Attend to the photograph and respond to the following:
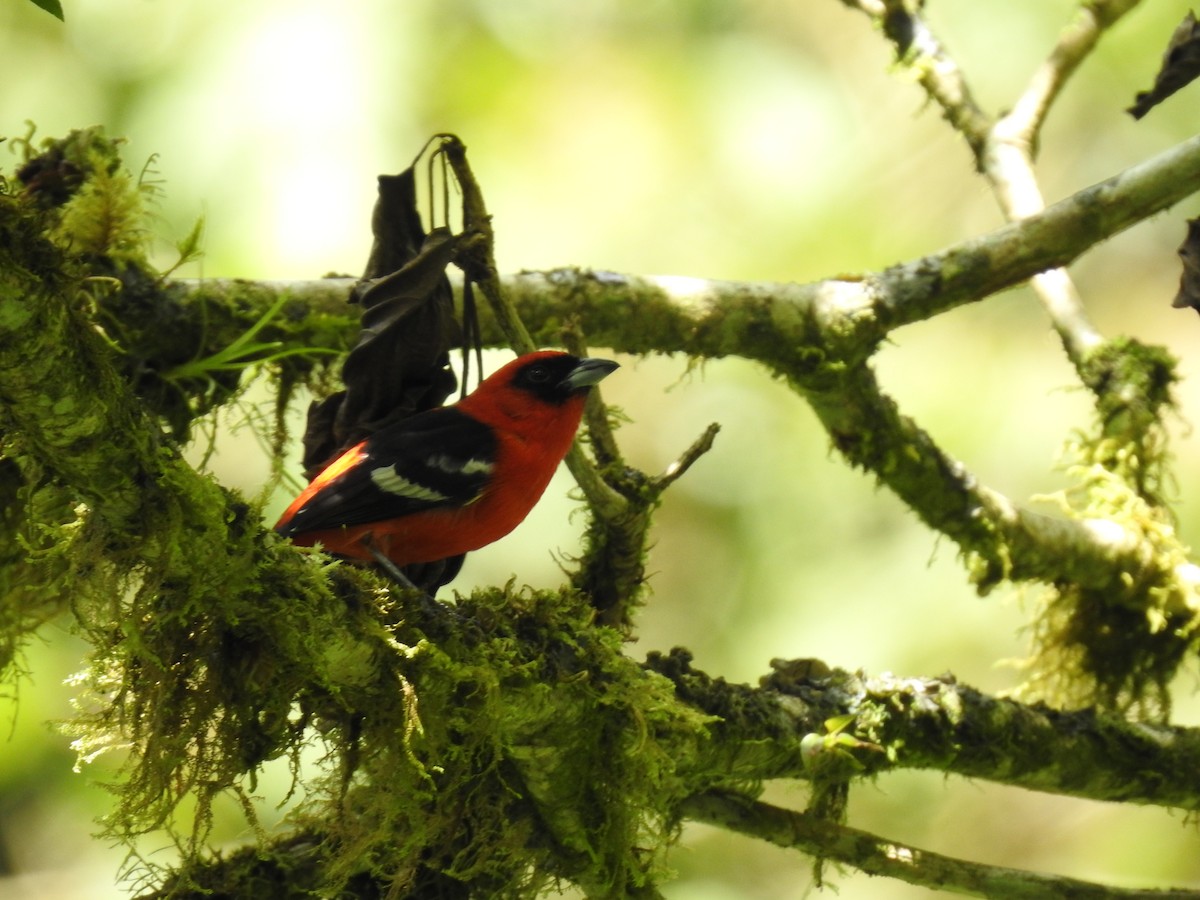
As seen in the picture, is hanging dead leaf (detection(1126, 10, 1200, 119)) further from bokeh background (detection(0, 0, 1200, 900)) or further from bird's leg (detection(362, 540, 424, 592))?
bokeh background (detection(0, 0, 1200, 900))

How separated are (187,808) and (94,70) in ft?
12.1

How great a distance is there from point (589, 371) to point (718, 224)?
13.4 feet

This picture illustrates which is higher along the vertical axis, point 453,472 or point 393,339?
point 393,339

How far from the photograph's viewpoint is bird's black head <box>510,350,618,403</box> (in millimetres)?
3676

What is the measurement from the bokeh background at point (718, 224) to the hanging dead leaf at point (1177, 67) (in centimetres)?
303

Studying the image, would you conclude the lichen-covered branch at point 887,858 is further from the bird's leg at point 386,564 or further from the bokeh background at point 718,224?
the bokeh background at point 718,224

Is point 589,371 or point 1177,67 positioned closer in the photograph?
point 1177,67

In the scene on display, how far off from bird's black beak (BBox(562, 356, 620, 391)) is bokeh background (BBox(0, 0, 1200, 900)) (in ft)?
7.30

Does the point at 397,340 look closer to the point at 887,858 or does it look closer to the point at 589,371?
the point at 589,371

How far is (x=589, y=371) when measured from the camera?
3.58 metres

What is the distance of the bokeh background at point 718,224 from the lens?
19.3ft

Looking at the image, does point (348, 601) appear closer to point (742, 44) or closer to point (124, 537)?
point (124, 537)

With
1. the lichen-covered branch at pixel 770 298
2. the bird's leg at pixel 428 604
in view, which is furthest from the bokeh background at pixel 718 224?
the bird's leg at pixel 428 604

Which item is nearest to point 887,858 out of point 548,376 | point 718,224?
point 548,376
